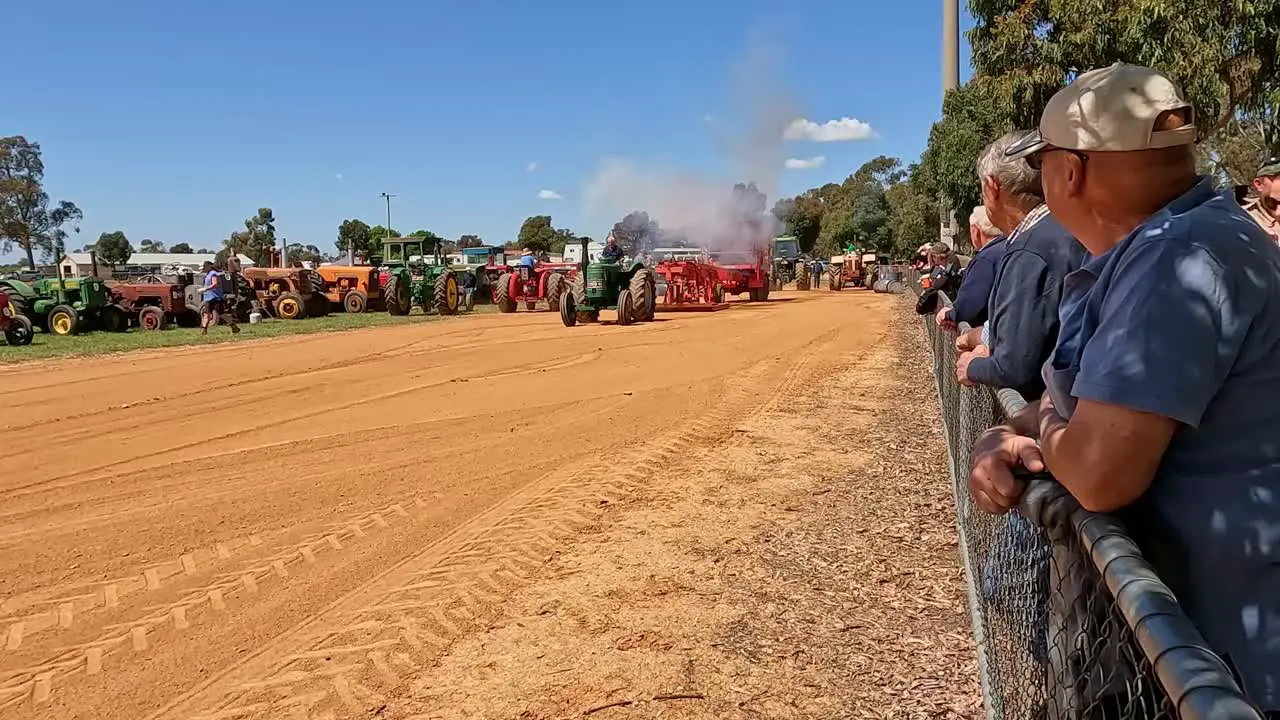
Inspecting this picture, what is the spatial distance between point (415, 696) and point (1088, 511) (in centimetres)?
285

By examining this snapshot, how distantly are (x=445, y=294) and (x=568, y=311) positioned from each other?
7.68 meters

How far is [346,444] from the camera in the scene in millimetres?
7848

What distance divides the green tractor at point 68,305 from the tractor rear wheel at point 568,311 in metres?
10.7

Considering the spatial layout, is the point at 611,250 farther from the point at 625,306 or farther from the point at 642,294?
the point at 625,306

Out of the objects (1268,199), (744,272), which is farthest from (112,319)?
(1268,199)

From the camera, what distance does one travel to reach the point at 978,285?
3.70 meters

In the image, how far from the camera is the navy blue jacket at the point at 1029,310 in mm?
2648

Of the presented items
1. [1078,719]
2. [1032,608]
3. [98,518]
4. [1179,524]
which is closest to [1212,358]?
[1179,524]

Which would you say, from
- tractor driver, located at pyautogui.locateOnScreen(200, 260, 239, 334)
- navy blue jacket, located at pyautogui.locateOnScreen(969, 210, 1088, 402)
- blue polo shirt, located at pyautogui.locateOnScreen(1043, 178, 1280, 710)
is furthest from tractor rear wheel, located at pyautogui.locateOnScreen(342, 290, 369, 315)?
blue polo shirt, located at pyautogui.locateOnScreen(1043, 178, 1280, 710)

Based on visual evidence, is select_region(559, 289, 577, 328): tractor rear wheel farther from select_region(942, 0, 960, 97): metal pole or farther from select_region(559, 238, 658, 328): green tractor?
select_region(942, 0, 960, 97): metal pole

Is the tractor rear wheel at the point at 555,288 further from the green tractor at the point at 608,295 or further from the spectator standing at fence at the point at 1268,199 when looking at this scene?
the spectator standing at fence at the point at 1268,199

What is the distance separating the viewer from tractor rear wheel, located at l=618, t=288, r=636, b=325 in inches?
755

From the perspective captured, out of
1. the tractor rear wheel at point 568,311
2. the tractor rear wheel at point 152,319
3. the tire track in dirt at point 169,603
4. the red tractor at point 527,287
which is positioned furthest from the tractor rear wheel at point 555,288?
the tire track in dirt at point 169,603

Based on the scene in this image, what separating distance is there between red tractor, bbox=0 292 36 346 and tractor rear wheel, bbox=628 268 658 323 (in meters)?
12.0
